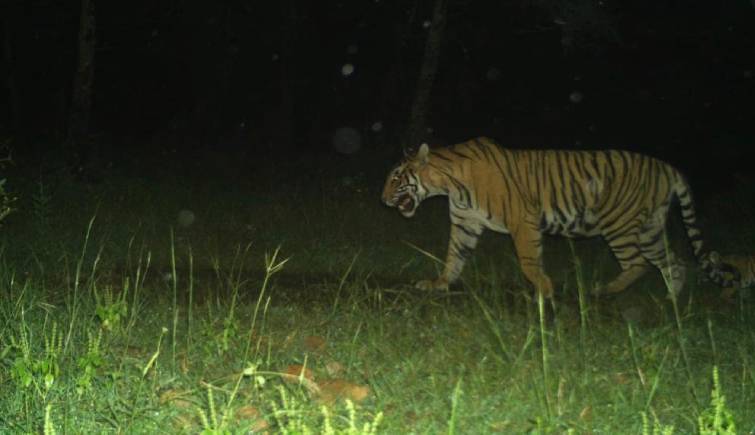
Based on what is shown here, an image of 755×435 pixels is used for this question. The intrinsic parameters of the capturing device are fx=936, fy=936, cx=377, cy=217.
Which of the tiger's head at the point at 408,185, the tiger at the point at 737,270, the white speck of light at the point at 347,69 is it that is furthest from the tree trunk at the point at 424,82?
the white speck of light at the point at 347,69

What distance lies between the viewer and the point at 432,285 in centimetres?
769

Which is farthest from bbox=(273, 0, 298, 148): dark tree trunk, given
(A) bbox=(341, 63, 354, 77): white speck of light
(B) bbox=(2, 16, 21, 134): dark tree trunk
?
(B) bbox=(2, 16, 21, 134): dark tree trunk

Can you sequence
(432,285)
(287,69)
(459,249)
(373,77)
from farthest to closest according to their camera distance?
(373,77) < (287,69) < (459,249) < (432,285)

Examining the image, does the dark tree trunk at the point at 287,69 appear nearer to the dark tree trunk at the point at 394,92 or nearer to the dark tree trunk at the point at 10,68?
the dark tree trunk at the point at 394,92

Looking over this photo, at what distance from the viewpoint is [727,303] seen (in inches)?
298

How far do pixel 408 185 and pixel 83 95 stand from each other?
6.52 metres

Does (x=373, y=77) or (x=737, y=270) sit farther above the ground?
(x=373, y=77)

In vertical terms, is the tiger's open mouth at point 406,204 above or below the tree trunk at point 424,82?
below

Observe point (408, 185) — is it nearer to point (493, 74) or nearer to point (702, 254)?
point (702, 254)

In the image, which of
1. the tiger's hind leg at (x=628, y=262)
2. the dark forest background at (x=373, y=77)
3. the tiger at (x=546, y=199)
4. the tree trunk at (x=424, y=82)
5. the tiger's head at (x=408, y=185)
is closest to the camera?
the tiger at (x=546, y=199)

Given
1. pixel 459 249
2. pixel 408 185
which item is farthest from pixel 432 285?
pixel 408 185

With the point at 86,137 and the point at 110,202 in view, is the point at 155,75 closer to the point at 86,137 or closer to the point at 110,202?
the point at 86,137

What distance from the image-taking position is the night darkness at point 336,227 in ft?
14.3

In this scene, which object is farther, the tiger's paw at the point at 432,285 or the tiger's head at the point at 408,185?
the tiger's head at the point at 408,185
